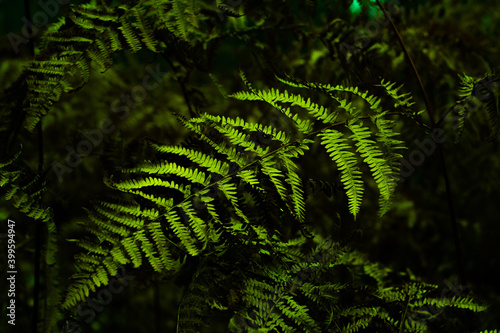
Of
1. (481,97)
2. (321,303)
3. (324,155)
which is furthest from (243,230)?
(324,155)

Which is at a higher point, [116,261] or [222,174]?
[222,174]

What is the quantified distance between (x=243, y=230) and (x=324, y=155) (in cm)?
106

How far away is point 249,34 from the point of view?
4.06ft

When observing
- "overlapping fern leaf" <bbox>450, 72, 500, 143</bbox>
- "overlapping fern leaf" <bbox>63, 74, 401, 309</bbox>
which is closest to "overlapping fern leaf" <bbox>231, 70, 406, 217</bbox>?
"overlapping fern leaf" <bbox>63, 74, 401, 309</bbox>

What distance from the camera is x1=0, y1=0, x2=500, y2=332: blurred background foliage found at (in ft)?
3.87

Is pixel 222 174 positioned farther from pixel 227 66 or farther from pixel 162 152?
pixel 227 66

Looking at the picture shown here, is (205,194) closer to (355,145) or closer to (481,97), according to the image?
(355,145)

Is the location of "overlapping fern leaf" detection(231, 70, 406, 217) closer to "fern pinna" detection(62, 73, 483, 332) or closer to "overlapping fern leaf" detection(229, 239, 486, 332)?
"fern pinna" detection(62, 73, 483, 332)

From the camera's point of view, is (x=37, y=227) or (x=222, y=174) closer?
(x=222, y=174)

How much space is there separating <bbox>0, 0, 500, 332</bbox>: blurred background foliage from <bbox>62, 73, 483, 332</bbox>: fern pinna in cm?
24

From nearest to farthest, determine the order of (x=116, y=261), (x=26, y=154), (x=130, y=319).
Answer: (x=116, y=261) < (x=26, y=154) < (x=130, y=319)

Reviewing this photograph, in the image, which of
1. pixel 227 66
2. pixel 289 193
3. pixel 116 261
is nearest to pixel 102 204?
pixel 116 261

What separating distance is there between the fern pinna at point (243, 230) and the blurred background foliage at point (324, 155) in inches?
9.3

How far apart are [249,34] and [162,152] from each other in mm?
599
